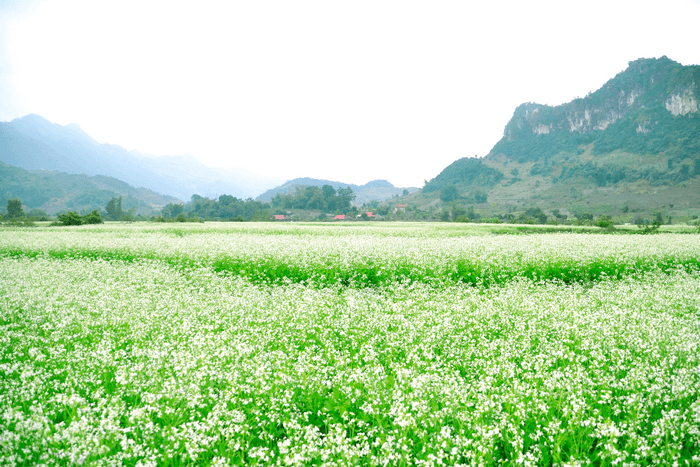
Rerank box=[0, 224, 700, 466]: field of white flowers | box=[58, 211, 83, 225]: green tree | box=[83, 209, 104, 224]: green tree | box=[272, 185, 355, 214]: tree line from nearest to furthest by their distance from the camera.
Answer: box=[0, 224, 700, 466]: field of white flowers → box=[58, 211, 83, 225]: green tree → box=[83, 209, 104, 224]: green tree → box=[272, 185, 355, 214]: tree line

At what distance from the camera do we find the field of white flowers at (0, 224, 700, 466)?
340cm

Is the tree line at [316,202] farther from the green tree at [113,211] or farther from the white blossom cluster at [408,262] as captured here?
the white blossom cluster at [408,262]

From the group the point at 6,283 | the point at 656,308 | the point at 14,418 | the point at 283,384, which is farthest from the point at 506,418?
the point at 6,283

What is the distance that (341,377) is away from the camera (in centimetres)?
466

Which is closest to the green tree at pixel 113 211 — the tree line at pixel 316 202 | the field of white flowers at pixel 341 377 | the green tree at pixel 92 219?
the green tree at pixel 92 219

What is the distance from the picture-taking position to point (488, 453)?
3.41 meters

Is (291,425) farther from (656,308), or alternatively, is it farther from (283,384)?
(656,308)

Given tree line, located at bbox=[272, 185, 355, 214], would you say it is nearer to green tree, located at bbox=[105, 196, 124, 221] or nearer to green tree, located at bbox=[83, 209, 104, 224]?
green tree, located at bbox=[105, 196, 124, 221]

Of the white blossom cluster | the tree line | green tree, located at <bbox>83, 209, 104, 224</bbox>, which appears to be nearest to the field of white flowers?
the white blossom cluster

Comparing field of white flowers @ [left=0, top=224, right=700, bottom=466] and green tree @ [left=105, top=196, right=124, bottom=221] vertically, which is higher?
green tree @ [left=105, top=196, right=124, bottom=221]

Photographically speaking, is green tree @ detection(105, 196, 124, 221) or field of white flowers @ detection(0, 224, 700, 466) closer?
field of white flowers @ detection(0, 224, 700, 466)

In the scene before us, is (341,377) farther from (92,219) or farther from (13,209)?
(13,209)

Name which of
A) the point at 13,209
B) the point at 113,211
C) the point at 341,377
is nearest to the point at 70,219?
the point at 13,209

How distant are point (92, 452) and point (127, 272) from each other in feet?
41.4
